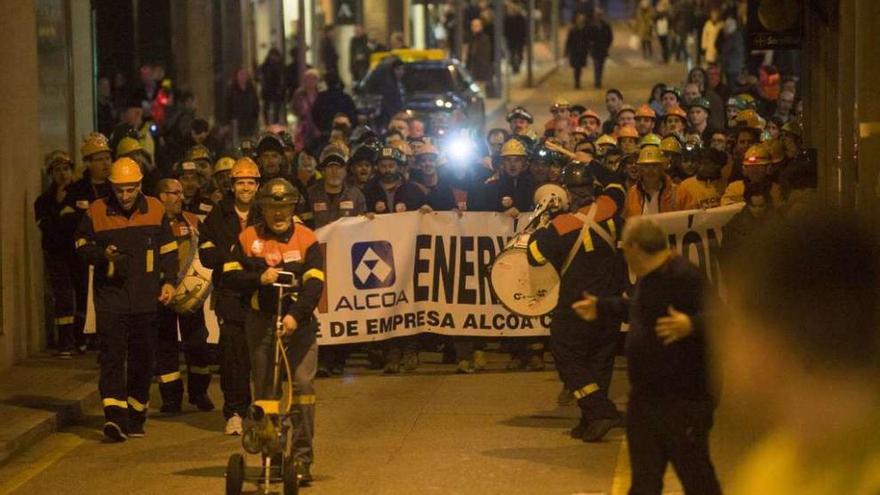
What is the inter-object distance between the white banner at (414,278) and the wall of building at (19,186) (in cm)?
264

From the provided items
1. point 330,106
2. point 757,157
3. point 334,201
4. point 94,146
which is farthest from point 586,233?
point 330,106

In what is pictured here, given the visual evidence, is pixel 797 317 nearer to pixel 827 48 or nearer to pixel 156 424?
pixel 156 424

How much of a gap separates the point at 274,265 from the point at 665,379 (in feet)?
9.84

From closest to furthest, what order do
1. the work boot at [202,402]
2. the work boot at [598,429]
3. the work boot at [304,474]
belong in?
the work boot at [304,474] < the work boot at [598,429] < the work boot at [202,402]

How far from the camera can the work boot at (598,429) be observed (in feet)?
40.6

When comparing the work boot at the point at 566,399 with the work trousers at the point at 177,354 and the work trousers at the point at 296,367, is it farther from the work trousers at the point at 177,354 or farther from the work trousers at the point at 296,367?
the work trousers at the point at 296,367

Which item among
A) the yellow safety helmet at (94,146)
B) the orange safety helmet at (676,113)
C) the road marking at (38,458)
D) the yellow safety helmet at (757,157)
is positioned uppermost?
the orange safety helmet at (676,113)

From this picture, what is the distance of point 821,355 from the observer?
7844mm

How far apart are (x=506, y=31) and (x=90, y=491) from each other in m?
38.3

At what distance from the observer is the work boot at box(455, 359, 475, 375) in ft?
50.8

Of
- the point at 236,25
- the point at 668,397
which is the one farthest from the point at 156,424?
the point at 236,25

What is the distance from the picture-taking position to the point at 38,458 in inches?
497

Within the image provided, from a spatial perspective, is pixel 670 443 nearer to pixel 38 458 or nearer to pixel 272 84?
pixel 38 458

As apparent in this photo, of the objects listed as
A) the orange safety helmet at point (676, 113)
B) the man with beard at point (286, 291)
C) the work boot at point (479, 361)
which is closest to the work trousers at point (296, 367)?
the man with beard at point (286, 291)
